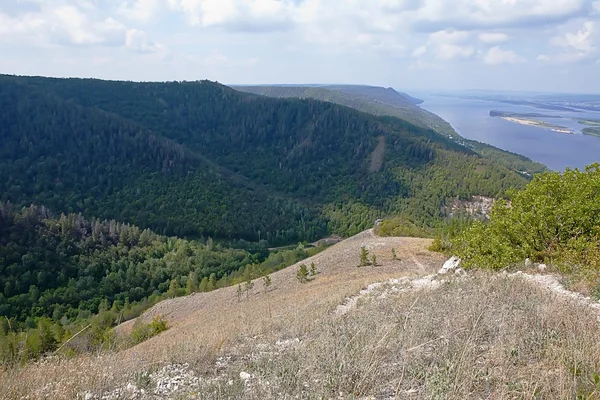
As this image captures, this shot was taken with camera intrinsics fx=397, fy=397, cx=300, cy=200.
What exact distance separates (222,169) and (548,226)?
373ft

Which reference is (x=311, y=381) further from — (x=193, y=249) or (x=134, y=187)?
(x=134, y=187)

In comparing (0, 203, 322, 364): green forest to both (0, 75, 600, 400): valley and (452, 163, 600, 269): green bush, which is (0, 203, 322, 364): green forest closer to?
(0, 75, 600, 400): valley

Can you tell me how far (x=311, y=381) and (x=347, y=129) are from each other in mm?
139766

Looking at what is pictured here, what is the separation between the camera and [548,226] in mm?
13266

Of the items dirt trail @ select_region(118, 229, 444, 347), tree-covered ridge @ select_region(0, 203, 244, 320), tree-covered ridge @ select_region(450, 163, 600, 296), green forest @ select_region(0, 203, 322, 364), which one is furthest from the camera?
tree-covered ridge @ select_region(0, 203, 244, 320)

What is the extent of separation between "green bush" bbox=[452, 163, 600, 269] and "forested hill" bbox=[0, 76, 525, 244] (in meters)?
76.0

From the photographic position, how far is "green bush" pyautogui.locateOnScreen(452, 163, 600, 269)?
1241 cm

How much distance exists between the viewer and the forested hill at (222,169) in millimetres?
90938

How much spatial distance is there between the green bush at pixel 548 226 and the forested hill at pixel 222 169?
7597cm

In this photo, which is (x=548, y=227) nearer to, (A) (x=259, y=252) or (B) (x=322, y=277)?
(B) (x=322, y=277)

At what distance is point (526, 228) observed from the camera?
13.6 metres

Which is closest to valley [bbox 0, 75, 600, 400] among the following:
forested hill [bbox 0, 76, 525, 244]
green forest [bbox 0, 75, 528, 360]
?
green forest [bbox 0, 75, 528, 360]

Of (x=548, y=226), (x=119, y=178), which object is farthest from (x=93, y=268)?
(x=548, y=226)

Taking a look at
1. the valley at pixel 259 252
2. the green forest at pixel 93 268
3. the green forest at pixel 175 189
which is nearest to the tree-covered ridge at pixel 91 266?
the green forest at pixel 93 268
